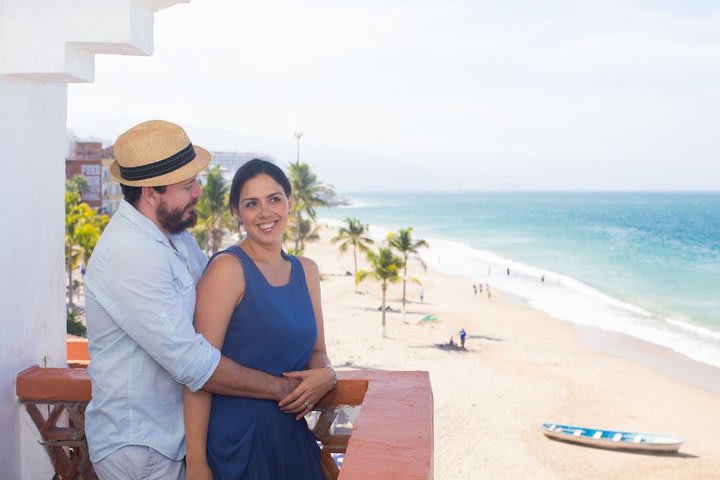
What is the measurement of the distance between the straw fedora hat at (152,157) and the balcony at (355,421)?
91 cm

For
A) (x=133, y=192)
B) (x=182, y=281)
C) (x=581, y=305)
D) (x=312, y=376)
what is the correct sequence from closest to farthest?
1. (x=182, y=281)
2. (x=133, y=192)
3. (x=312, y=376)
4. (x=581, y=305)

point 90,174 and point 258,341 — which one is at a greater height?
point 90,174

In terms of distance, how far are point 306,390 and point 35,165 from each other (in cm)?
162

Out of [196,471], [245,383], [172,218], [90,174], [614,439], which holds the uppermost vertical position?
[90,174]

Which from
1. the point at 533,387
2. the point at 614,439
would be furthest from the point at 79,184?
the point at 614,439

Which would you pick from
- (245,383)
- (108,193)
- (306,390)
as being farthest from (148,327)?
(108,193)

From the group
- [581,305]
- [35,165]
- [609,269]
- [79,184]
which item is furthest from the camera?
[609,269]

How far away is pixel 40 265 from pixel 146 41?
1.06m

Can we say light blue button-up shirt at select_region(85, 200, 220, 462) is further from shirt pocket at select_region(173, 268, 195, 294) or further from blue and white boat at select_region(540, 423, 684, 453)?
blue and white boat at select_region(540, 423, 684, 453)

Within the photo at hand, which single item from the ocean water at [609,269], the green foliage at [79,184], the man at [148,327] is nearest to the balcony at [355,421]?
the man at [148,327]

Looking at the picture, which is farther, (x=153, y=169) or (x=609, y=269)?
(x=609, y=269)

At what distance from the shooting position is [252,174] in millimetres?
2584

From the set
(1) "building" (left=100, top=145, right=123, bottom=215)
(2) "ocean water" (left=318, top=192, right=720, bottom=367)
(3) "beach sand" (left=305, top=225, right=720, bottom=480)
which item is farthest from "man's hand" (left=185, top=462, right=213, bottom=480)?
(1) "building" (left=100, top=145, right=123, bottom=215)

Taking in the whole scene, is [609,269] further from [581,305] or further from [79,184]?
[79,184]
